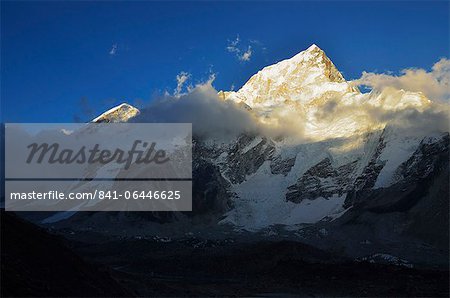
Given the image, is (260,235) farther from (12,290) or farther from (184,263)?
(12,290)

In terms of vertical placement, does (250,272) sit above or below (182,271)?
below

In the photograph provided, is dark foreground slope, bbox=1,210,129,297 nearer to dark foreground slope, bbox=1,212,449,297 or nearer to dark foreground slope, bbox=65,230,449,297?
dark foreground slope, bbox=1,212,449,297

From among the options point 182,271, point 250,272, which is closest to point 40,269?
point 182,271

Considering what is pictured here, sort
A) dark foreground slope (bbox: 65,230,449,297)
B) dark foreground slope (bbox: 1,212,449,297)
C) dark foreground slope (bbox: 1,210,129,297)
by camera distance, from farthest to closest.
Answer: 1. dark foreground slope (bbox: 65,230,449,297)
2. dark foreground slope (bbox: 1,212,449,297)
3. dark foreground slope (bbox: 1,210,129,297)

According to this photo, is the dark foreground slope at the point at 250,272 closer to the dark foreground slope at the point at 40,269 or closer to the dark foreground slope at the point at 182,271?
the dark foreground slope at the point at 182,271

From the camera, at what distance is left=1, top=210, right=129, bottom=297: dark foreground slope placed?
1312 inches

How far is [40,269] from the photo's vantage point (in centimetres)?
3753

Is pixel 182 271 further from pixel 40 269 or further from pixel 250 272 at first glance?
pixel 40 269

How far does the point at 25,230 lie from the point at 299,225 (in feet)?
494

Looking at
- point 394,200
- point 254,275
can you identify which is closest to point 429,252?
point 394,200

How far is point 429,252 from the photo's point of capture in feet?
398

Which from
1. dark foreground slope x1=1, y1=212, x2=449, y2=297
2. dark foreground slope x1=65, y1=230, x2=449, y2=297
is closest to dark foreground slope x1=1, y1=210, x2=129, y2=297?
dark foreground slope x1=1, y1=212, x2=449, y2=297

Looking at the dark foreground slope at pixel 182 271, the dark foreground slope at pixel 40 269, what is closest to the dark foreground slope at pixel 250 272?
the dark foreground slope at pixel 182 271

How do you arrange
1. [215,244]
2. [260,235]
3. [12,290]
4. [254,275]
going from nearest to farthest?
1. [12,290]
2. [254,275]
3. [215,244]
4. [260,235]
